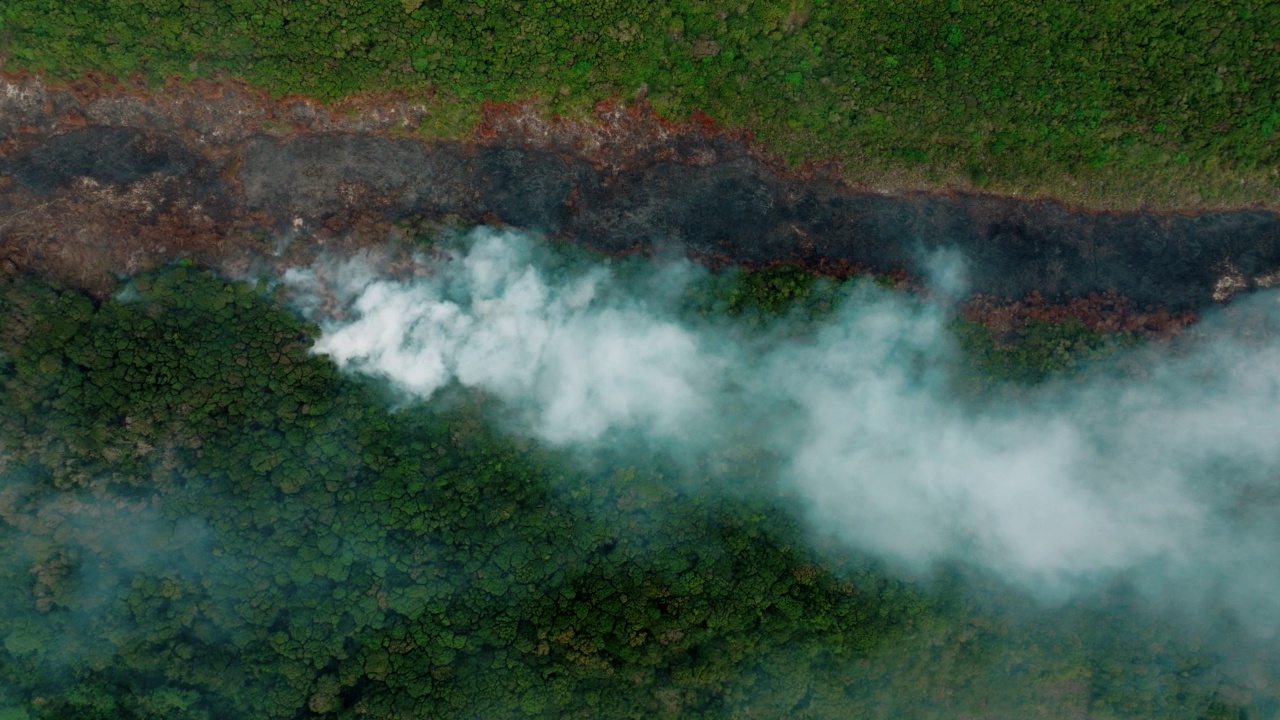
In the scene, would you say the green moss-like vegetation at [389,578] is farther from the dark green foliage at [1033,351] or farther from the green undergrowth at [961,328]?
the dark green foliage at [1033,351]

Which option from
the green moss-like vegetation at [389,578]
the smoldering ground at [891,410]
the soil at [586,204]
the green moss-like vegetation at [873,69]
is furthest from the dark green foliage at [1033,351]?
the green moss-like vegetation at [389,578]

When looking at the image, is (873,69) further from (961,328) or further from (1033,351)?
(1033,351)

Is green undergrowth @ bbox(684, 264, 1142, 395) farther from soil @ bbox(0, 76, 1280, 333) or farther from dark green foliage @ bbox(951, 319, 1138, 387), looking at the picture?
soil @ bbox(0, 76, 1280, 333)

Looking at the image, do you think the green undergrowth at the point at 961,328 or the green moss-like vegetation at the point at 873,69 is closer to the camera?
the green moss-like vegetation at the point at 873,69

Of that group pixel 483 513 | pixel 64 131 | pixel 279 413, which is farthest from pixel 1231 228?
pixel 64 131

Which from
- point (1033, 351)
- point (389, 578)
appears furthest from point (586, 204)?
point (1033, 351)
